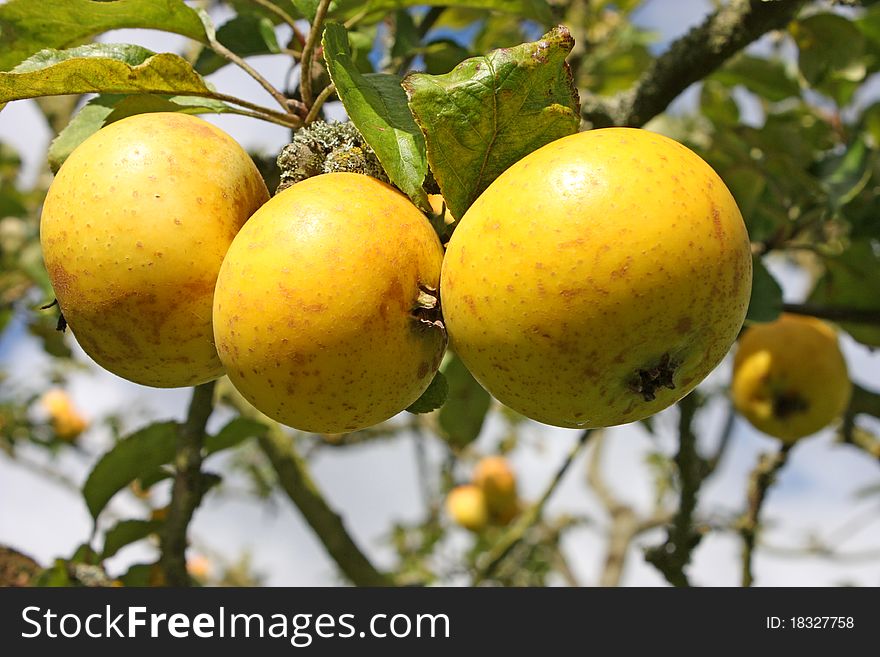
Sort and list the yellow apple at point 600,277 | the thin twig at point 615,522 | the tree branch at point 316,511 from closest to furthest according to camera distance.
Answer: the yellow apple at point 600,277, the tree branch at point 316,511, the thin twig at point 615,522

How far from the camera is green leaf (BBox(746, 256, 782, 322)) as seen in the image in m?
1.94

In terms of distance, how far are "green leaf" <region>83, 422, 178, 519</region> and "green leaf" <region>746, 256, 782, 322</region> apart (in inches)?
58.2

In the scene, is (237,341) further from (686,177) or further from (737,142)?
(737,142)

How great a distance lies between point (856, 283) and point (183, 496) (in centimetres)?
206

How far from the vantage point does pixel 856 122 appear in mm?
3033

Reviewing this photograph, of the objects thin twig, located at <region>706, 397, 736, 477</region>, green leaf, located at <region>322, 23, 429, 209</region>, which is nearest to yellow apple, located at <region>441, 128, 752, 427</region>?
green leaf, located at <region>322, 23, 429, 209</region>

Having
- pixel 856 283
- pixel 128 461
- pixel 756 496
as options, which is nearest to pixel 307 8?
pixel 128 461

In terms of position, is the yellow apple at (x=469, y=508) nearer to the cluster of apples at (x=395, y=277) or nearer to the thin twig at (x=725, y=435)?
the thin twig at (x=725, y=435)

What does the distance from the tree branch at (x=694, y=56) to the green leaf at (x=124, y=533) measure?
5.42 ft

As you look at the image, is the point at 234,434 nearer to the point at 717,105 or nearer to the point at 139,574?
the point at 139,574

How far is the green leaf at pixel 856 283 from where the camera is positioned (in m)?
2.52

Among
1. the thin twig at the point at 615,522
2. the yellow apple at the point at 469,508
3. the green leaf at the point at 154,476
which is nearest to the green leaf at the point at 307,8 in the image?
the green leaf at the point at 154,476

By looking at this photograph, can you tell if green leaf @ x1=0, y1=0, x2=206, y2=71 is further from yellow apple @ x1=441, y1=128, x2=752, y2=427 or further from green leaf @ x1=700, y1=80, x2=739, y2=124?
green leaf @ x1=700, y1=80, x2=739, y2=124

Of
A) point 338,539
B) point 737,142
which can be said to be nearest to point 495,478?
point 338,539
